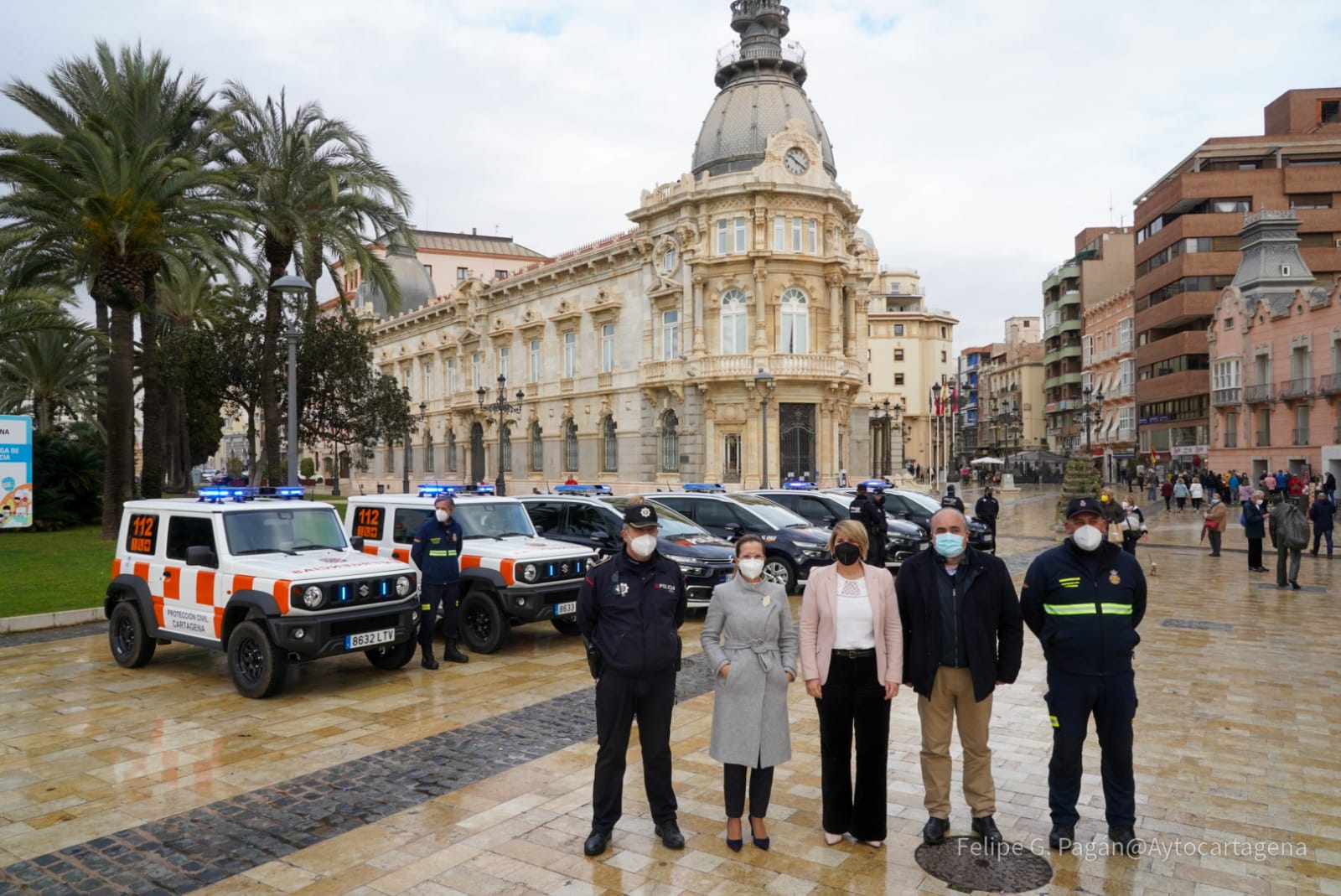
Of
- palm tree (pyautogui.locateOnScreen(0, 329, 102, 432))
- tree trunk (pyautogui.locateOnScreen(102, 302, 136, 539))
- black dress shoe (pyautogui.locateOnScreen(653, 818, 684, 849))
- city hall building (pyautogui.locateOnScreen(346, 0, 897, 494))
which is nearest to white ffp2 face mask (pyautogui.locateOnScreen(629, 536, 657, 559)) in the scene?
black dress shoe (pyautogui.locateOnScreen(653, 818, 684, 849))

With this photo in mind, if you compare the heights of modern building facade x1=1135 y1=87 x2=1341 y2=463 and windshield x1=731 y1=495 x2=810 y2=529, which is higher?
modern building facade x1=1135 y1=87 x2=1341 y2=463

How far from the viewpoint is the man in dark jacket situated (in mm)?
5191

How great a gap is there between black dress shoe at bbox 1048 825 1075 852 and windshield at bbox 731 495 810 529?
1100 cm

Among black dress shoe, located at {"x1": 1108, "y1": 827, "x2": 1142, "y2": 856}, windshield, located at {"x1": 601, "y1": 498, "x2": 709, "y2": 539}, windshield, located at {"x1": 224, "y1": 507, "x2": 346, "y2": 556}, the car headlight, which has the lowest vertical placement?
black dress shoe, located at {"x1": 1108, "y1": 827, "x2": 1142, "y2": 856}

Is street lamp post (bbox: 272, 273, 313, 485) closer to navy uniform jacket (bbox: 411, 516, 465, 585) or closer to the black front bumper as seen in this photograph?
navy uniform jacket (bbox: 411, 516, 465, 585)

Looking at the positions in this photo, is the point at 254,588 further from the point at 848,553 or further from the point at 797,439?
the point at 797,439

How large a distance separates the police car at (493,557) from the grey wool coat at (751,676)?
4.88m

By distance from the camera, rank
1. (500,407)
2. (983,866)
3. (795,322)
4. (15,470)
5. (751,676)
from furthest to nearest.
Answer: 1. (795,322)
2. (500,407)
3. (15,470)
4. (751,676)
5. (983,866)

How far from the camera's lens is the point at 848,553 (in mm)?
5246

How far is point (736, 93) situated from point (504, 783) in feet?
130

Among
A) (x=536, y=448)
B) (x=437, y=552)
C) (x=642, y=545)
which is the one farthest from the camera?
(x=536, y=448)

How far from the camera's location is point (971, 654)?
5168 millimetres

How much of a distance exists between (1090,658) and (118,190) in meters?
21.3

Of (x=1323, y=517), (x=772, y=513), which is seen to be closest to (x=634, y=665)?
(x=772, y=513)
